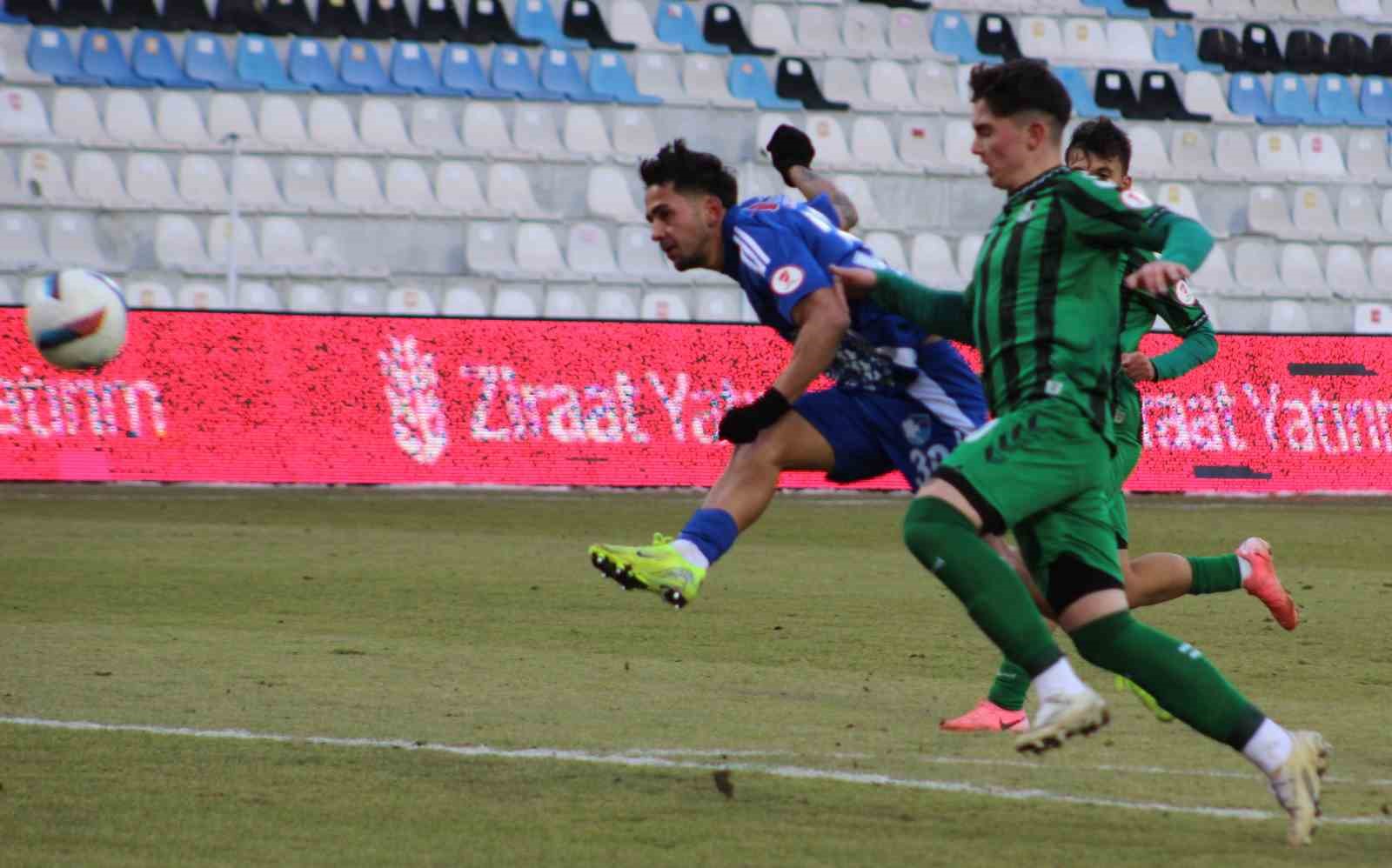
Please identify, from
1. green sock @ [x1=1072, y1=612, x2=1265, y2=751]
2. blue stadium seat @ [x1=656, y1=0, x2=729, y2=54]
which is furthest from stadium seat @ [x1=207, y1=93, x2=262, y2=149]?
green sock @ [x1=1072, y1=612, x2=1265, y2=751]

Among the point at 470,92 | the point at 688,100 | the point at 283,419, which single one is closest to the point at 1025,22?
the point at 688,100

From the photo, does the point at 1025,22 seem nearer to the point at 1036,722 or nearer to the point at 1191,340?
the point at 1191,340

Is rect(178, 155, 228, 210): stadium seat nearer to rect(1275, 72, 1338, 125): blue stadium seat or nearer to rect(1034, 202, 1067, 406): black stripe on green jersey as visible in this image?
rect(1275, 72, 1338, 125): blue stadium seat

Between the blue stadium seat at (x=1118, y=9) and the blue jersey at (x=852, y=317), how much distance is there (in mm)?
19578

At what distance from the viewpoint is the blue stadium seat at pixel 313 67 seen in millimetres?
21562

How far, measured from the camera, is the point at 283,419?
17078 millimetres

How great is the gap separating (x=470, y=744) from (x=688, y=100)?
56.4ft

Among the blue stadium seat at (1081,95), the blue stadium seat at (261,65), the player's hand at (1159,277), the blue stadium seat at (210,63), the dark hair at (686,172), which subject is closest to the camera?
the player's hand at (1159,277)

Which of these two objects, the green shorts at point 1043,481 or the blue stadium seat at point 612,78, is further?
the blue stadium seat at point 612,78

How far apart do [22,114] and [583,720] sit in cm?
1687

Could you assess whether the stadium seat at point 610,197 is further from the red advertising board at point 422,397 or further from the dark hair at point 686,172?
the dark hair at point 686,172

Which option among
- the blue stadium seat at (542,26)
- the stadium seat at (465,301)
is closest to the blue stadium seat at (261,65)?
the blue stadium seat at (542,26)

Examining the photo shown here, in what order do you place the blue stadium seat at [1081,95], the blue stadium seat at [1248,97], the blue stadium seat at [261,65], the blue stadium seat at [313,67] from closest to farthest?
the blue stadium seat at [261,65] → the blue stadium seat at [313,67] → the blue stadium seat at [1081,95] → the blue stadium seat at [1248,97]

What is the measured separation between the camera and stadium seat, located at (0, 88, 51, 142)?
815 inches
